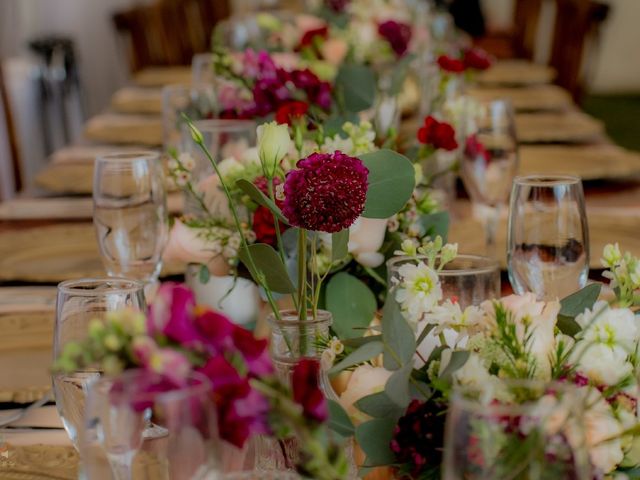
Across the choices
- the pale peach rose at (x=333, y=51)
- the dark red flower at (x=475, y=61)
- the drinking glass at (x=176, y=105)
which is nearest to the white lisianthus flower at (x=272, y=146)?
the drinking glass at (x=176, y=105)

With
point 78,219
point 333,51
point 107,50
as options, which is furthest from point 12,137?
point 107,50

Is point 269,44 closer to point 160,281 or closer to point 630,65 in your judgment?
point 160,281

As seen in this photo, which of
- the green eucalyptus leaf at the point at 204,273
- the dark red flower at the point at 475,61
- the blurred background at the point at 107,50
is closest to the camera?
the green eucalyptus leaf at the point at 204,273

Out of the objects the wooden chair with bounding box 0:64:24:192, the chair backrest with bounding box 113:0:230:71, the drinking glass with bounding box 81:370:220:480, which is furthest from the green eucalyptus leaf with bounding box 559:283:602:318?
the chair backrest with bounding box 113:0:230:71

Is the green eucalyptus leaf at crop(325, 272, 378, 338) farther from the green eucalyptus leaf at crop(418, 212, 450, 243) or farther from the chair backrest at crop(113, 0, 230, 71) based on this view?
the chair backrest at crop(113, 0, 230, 71)

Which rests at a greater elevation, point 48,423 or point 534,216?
point 534,216

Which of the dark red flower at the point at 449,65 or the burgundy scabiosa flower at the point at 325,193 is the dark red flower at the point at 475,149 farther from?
the burgundy scabiosa flower at the point at 325,193

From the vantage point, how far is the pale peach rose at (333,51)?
261 cm

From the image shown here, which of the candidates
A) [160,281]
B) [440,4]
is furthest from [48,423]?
[440,4]

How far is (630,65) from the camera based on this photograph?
34.5 ft

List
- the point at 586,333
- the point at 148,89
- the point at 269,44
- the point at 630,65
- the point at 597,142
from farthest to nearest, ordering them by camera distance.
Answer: the point at 630,65
the point at 148,89
the point at 269,44
the point at 597,142
the point at 586,333

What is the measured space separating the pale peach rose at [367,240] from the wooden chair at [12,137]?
2027 mm

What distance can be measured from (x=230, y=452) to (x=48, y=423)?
53 centimetres

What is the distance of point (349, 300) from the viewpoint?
1.17 m
